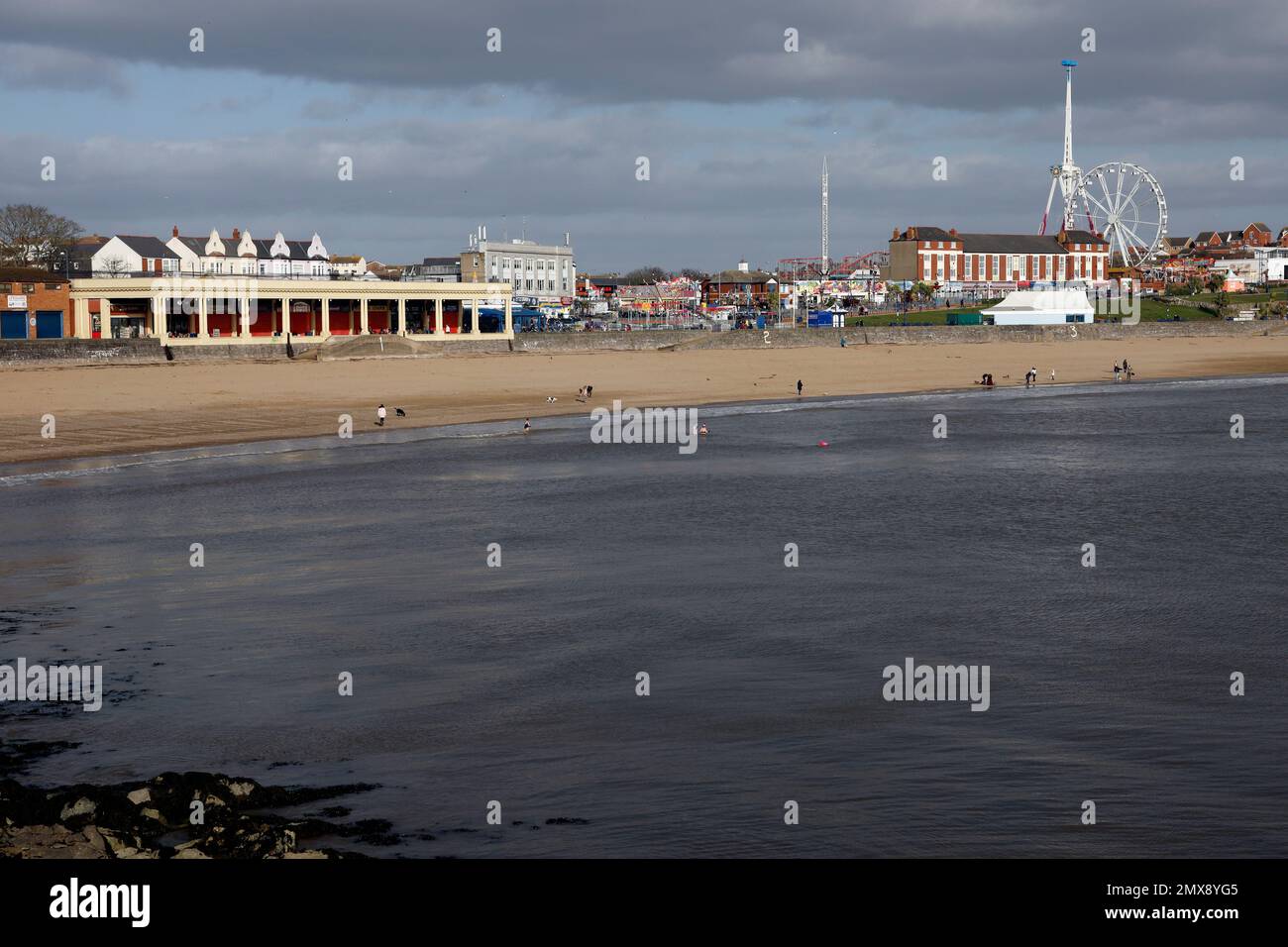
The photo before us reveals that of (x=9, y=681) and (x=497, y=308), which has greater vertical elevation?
(x=497, y=308)

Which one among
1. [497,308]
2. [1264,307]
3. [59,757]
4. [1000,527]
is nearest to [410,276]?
[497,308]

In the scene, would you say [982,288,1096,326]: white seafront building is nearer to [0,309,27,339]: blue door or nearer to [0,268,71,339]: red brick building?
[0,268,71,339]: red brick building

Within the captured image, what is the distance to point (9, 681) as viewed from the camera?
15.8 m

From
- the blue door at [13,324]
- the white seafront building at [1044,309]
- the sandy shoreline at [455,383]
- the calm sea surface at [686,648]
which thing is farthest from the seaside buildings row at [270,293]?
the calm sea surface at [686,648]

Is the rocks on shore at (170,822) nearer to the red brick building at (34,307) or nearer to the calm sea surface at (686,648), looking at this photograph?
the calm sea surface at (686,648)

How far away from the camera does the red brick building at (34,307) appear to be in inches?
2931

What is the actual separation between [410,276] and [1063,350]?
67.8 metres

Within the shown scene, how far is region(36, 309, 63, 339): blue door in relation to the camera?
76.2 m

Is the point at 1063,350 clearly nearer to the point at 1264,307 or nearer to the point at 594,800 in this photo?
the point at 1264,307
